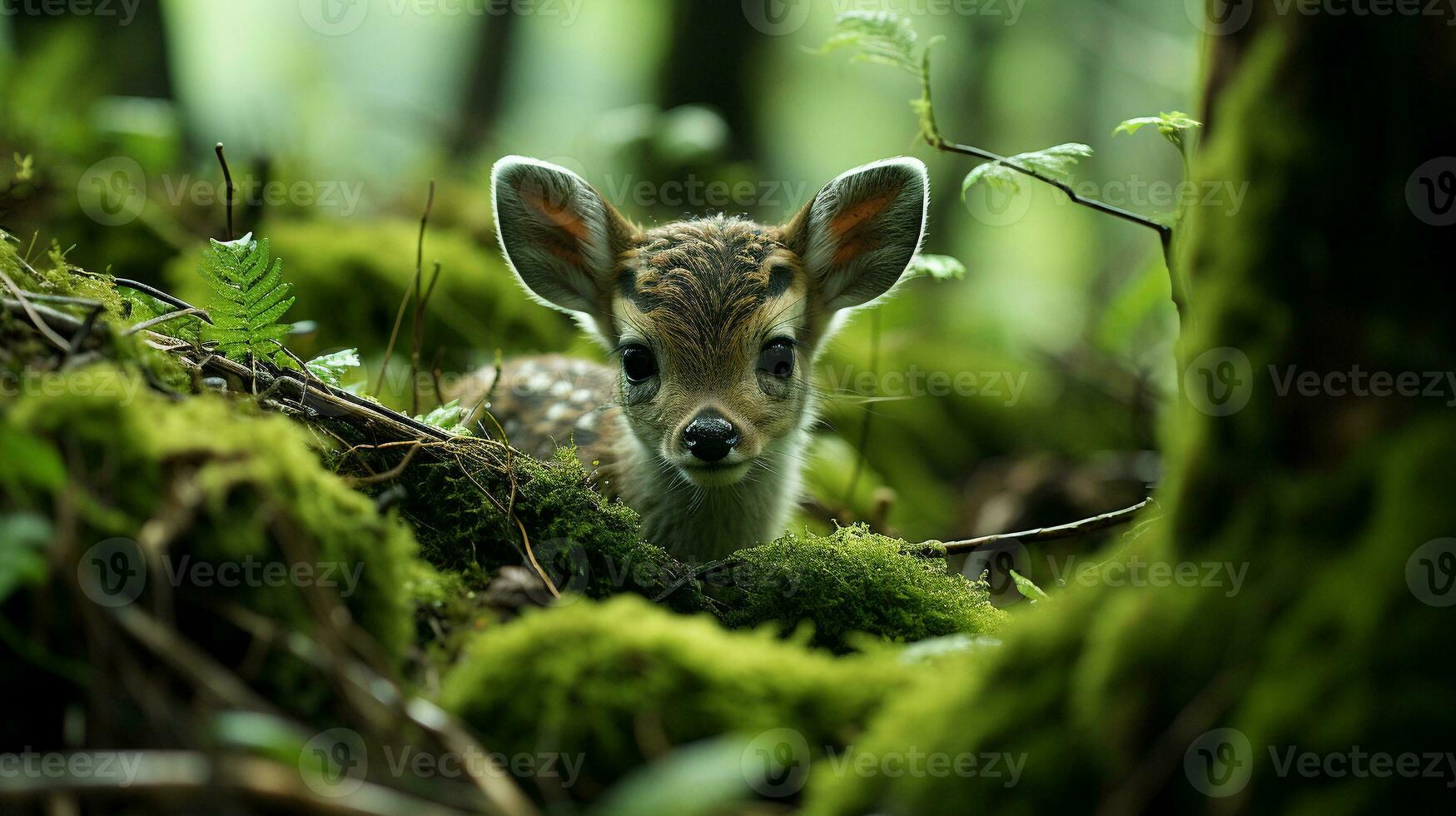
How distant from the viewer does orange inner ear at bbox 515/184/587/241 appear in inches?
189

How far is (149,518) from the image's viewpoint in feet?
6.43

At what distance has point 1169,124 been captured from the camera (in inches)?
120

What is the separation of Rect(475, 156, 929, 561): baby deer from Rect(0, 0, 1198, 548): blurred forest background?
0.47 metres

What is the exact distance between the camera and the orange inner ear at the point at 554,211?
479 cm

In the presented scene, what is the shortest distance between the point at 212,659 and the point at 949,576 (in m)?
2.11

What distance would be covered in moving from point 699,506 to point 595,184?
197 inches

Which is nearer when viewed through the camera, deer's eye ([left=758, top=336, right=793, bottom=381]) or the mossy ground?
the mossy ground

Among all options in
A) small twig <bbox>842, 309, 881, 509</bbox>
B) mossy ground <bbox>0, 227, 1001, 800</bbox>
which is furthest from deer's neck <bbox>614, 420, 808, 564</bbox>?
mossy ground <bbox>0, 227, 1001, 800</bbox>

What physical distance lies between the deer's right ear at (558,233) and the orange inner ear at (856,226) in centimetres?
103

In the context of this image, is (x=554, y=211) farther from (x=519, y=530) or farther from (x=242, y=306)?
(x=519, y=530)

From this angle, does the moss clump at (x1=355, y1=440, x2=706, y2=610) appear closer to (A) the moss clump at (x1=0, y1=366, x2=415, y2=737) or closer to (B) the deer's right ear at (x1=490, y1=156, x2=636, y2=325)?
(A) the moss clump at (x1=0, y1=366, x2=415, y2=737)

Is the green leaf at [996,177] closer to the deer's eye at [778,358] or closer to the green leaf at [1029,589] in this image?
the green leaf at [1029,589]

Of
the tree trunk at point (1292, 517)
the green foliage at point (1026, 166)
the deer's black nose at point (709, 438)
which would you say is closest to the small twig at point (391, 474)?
the deer's black nose at point (709, 438)

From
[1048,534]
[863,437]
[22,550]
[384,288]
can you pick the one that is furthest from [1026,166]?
[384,288]
